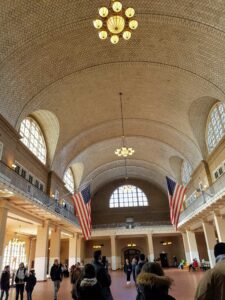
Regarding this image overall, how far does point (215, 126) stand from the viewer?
1683 cm

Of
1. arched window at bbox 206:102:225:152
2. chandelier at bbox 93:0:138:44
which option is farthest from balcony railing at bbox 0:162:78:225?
arched window at bbox 206:102:225:152

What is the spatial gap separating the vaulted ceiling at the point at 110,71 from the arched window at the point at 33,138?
63 centimetres

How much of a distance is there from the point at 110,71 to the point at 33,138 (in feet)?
24.3

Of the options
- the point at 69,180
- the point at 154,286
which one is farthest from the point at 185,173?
the point at 154,286

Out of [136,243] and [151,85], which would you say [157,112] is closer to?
[151,85]

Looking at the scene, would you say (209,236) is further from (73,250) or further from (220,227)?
(73,250)

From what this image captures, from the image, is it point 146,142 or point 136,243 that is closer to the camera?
point 146,142

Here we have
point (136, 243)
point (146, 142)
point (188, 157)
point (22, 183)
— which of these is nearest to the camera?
point (22, 183)

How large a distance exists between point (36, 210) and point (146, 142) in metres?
13.3

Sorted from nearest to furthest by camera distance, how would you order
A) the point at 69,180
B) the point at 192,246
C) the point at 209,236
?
1. the point at 209,236
2. the point at 192,246
3. the point at 69,180

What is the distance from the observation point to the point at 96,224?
36375mm

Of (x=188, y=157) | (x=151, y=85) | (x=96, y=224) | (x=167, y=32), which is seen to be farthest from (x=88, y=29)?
(x=96, y=224)

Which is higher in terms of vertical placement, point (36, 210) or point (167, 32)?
point (167, 32)

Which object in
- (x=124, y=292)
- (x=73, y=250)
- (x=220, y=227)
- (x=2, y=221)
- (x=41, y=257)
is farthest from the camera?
(x=73, y=250)
